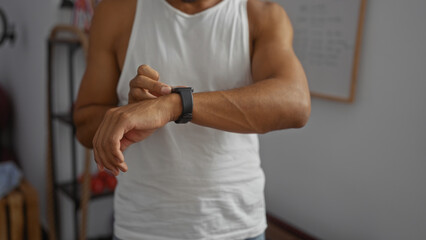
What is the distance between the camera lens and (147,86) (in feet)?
2.24

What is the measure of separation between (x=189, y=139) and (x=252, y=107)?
20 cm

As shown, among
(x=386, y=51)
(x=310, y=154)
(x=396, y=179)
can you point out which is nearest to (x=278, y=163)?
(x=310, y=154)

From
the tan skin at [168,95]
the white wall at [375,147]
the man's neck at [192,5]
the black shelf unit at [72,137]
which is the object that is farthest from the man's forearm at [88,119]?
the black shelf unit at [72,137]

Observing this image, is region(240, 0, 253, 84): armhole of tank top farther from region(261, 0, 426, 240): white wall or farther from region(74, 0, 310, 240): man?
region(261, 0, 426, 240): white wall

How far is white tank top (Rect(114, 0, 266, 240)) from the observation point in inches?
32.8

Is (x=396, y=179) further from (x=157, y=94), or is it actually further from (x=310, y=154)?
(x=157, y=94)

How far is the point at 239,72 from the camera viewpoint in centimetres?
84

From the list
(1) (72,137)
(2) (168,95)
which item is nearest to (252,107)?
(2) (168,95)

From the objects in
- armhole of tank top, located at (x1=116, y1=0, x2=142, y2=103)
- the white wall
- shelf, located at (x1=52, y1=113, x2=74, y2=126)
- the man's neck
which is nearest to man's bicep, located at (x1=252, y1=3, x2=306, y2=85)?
the man's neck

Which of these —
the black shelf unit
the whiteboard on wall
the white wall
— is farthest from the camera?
the black shelf unit

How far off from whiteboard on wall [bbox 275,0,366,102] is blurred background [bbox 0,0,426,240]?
0.03 meters

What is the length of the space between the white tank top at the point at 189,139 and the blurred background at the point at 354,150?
0.72 metres

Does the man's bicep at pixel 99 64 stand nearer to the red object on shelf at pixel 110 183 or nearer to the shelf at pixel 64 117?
the shelf at pixel 64 117

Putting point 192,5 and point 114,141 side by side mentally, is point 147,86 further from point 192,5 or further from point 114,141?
point 192,5
